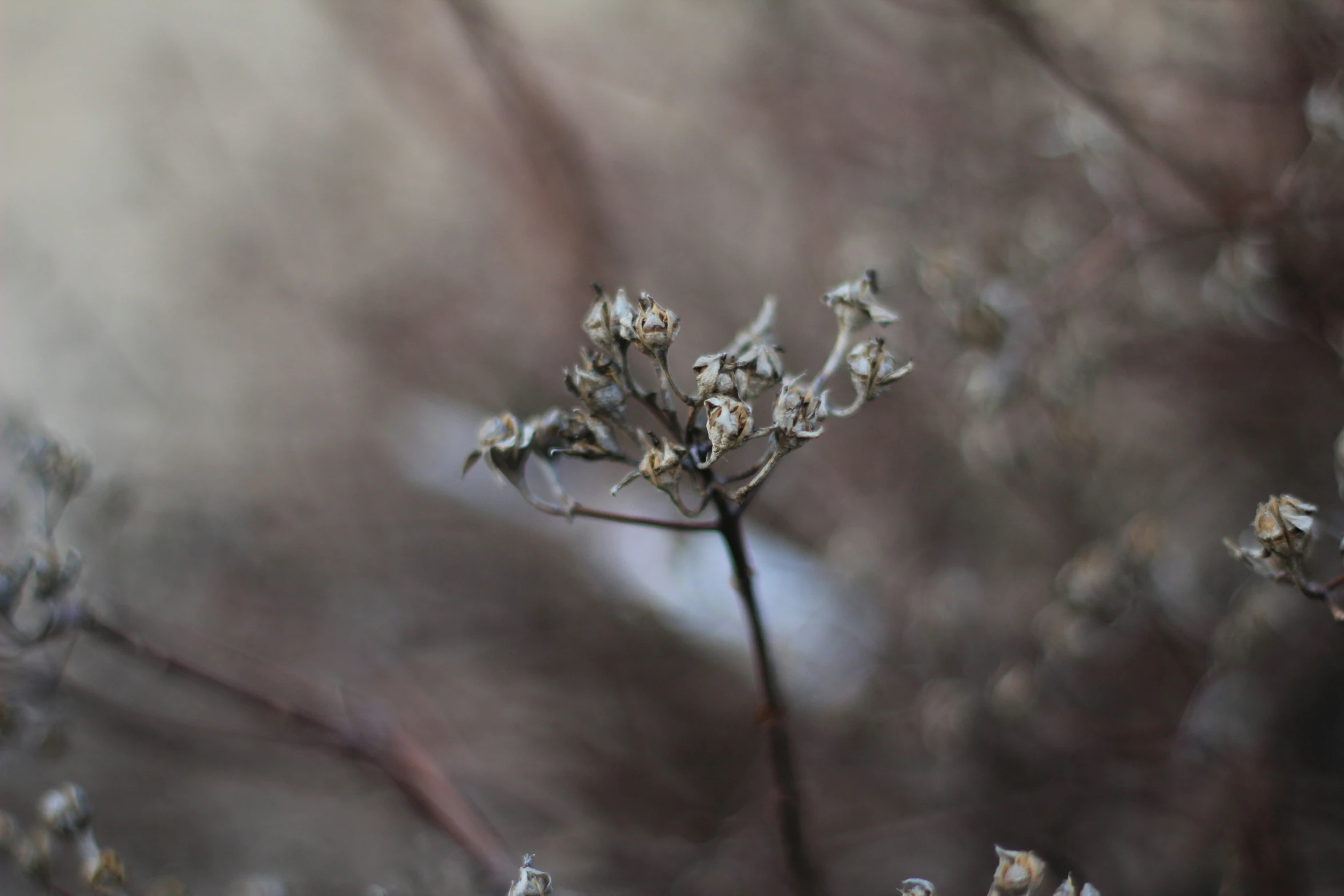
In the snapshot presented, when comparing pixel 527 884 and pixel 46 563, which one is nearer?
pixel 527 884

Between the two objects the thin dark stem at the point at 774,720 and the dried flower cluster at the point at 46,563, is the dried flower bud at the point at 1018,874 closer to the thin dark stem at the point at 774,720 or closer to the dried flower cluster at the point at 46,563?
the thin dark stem at the point at 774,720

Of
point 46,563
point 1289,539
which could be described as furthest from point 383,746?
point 1289,539

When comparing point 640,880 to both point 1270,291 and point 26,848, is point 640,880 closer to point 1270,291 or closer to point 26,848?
point 26,848

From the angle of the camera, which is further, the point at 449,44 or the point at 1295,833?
the point at 449,44

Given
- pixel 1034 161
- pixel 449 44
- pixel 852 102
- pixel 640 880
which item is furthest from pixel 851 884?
pixel 449 44

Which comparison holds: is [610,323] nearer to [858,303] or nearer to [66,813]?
[858,303]

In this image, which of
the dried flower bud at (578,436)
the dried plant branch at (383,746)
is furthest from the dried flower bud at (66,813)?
the dried flower bud at (578,436)

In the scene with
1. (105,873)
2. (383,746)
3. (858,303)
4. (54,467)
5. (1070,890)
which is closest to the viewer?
(1070,890)

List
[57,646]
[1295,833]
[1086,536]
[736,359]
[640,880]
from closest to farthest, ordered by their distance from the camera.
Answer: [736,359] < [1295,833] < [640,880] < [1086,536] < [57,646]
